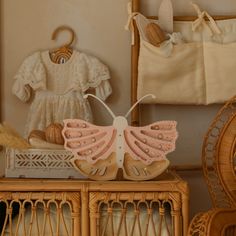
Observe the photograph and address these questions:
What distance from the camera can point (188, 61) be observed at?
161 centimetres

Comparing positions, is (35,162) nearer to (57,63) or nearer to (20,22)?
(57,63)

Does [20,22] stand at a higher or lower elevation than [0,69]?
higher

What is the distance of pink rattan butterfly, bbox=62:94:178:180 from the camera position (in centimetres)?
127

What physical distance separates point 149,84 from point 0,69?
0.54 meters

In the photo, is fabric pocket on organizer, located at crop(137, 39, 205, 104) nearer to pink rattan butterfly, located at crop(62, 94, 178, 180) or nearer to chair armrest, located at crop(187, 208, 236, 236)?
pink rattan butterfly, located at crop(62, 94, 178, 180)

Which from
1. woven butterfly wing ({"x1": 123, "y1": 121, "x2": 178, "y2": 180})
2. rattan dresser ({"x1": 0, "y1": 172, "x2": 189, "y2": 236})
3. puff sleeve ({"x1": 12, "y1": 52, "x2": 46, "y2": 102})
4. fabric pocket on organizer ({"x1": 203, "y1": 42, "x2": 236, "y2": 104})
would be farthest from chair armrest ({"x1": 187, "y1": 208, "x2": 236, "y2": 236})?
puff sleeve ({"x1": 12, "y1": 52, "x2": 46, "y2": 102})

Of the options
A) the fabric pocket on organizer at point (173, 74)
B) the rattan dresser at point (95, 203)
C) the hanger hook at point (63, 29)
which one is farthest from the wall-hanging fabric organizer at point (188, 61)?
the rattan dresser at point (95, 203)

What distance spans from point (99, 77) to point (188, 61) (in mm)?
307

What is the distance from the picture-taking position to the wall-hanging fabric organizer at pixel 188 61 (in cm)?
159

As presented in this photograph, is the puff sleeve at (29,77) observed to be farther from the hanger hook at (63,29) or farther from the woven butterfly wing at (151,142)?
the woven butterfly wing at (151,142)

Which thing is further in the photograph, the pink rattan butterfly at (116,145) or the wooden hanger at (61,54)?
the wooden hanger at (61,54)

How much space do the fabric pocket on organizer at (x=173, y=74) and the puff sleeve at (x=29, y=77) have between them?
336mm

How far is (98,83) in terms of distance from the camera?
1.66 meters

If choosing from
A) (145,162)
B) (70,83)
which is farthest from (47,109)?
(145,162)
